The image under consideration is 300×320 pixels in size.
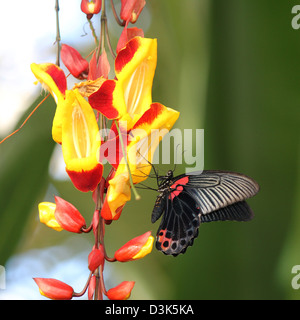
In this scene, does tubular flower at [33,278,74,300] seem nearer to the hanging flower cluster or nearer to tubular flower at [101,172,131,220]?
the hanging flower cluster

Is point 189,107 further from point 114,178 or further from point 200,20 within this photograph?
point 114,178

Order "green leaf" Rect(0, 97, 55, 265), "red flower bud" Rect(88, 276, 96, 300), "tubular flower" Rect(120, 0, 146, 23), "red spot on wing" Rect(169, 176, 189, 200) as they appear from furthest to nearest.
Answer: "green leaf" Rect(0, 97, 55, 265), "red spot on wing" Rect(169, 176, 189, 200), "tubular flower" Rect(120, 0, 146, 23), "red flower bud" Rect(88, 276, 96, 300)

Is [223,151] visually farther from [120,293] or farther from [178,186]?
[120,293]

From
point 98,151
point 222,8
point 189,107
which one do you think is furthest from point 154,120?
point 222,8

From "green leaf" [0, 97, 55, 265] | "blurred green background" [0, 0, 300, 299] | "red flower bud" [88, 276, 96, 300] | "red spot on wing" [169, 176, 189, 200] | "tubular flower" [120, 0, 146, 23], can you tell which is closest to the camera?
"red flower bud" [88, 276, 96, 300]

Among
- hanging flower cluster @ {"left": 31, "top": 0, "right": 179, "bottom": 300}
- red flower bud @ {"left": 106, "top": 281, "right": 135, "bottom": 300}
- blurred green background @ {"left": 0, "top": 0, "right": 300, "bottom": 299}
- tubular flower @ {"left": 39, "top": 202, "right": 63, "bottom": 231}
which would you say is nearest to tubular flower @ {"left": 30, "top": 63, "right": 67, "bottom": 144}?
hanging flower cluster @ {"left": 31, "top": 0, "right": 179, "bottom": 300}

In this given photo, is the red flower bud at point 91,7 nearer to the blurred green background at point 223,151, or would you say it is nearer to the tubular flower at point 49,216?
the tubular flower at point 49,216

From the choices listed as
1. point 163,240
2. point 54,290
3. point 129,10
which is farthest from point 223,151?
point 54,290
